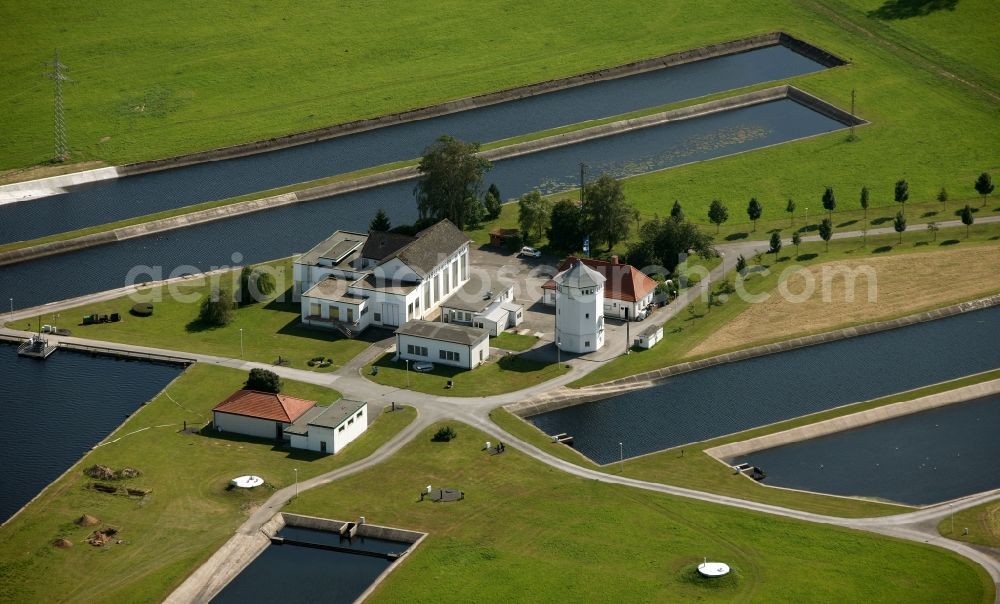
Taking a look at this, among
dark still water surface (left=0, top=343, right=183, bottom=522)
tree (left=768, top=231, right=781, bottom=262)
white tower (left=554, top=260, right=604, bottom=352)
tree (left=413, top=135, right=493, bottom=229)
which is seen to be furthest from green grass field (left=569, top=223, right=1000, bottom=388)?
dark still water surface (left=0, top=343, right=183, bottom=522)

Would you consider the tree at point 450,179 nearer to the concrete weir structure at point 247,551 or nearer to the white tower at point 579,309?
the white tower at point 579,309

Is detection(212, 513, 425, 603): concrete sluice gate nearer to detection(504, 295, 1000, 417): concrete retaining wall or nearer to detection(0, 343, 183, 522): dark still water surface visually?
detection(0, 343, 183, 522): dark still water surface

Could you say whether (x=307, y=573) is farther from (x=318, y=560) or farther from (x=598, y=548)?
(x=598, y=548)

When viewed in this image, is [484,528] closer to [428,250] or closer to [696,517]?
[696,517]

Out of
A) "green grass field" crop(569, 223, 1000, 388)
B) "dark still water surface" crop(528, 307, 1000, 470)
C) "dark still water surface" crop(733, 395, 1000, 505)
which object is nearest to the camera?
"dark still water surface" crop(733, 395, 1000, 505)

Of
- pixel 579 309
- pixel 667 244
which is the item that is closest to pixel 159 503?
pixel 579 309

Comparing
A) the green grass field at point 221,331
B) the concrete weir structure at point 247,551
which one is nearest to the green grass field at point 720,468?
the concrete weir structure at point 247,551
